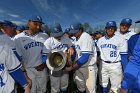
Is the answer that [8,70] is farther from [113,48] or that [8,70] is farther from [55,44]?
[113,48]

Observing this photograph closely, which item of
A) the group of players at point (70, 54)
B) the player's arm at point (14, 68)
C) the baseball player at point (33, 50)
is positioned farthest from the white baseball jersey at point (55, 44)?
the player's arm at point (14, 68)

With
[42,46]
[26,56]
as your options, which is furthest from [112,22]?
[26,56]

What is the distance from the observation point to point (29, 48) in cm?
479

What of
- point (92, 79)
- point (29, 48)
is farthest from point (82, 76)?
point (29, 48)

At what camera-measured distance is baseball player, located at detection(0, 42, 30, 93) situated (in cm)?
230

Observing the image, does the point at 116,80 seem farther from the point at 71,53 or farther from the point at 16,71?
the point at 16,71

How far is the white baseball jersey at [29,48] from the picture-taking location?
4738 millimetres

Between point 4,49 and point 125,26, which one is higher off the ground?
point 125,26

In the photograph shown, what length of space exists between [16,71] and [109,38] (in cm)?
393

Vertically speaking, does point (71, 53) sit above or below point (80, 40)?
below

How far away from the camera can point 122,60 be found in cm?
548

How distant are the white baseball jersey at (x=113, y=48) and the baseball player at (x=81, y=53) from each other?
0.70 meters

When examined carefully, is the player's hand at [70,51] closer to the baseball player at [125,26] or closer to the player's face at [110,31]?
the player's face at [110,31]

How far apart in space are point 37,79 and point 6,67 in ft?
9.05
